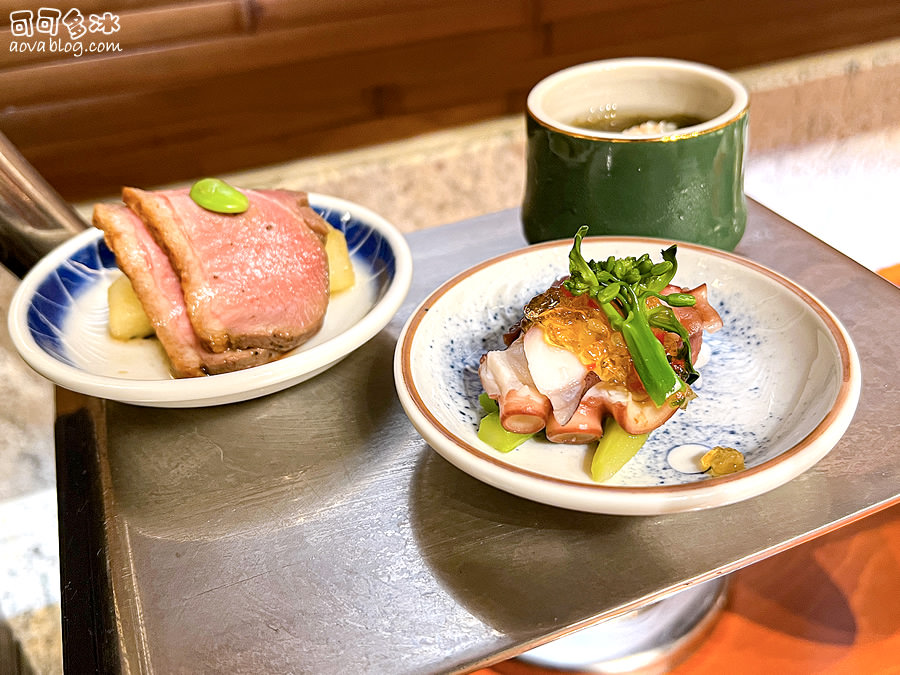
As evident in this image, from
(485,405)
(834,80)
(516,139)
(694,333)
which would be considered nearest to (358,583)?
(485,405)

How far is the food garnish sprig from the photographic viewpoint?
61 centimetres

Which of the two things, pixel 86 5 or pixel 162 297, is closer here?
pixel 162 297

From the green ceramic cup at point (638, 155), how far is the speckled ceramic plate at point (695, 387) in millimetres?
53

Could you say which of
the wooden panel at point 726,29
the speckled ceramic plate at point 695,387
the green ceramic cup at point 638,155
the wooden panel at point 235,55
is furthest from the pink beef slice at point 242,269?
the wooden panel at point 726,29

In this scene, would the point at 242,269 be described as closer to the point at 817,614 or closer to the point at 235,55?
the point at 817,614

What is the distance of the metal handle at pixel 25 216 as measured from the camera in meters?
0.88

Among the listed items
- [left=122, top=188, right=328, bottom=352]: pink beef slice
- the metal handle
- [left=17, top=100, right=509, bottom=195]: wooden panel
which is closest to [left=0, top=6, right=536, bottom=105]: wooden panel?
[left=17, top=100, right=509, bottom=195]: wooden panel

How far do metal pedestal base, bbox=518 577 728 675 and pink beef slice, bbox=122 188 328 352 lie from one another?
1.35 ft

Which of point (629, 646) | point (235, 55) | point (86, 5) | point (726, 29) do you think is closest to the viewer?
point (629, 646)

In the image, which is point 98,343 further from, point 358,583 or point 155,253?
point 358,583

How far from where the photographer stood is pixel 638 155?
0.80 metres

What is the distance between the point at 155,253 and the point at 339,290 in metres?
0.20

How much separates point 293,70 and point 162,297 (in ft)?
3.16

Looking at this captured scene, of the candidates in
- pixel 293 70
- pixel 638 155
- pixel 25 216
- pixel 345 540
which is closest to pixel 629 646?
pixel 345 540
